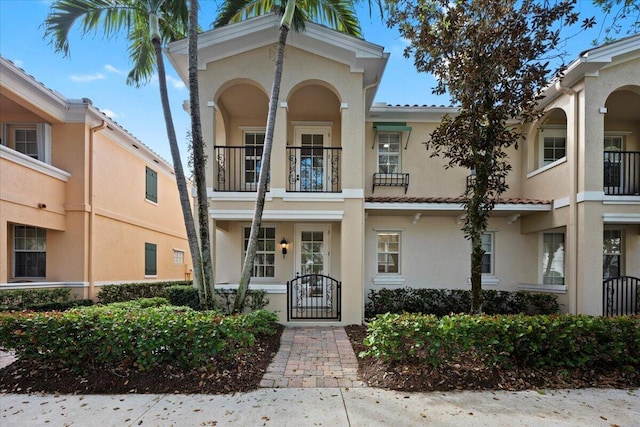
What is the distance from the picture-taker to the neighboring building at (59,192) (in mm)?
8903

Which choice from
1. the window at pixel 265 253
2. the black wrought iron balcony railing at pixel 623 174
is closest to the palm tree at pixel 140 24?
the window at pixel 265 253

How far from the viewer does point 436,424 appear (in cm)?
388

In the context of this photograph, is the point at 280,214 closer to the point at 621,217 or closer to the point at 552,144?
the point at 621,217

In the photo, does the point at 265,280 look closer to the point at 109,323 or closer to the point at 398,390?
the point at 109,323

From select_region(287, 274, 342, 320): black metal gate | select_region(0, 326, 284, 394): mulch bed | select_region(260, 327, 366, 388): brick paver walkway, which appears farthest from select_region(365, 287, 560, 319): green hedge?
select_region(0, 326, 284, 394): mulch bed

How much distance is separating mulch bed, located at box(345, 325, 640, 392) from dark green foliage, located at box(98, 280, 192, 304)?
7445 millimetres

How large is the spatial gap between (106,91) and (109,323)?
9.20 meters

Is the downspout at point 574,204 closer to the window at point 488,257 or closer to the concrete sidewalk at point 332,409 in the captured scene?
the window at point 488,257

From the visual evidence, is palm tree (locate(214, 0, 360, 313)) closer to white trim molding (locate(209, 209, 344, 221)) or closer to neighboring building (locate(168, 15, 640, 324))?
neighboring building (locate(168, 15, 640, 324))

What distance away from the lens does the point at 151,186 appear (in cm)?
1515

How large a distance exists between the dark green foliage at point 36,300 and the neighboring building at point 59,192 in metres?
0.30

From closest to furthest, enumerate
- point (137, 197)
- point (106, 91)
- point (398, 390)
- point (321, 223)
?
point (398, 390) < point (321, 223) < point (106, 91) < point (137, 197)

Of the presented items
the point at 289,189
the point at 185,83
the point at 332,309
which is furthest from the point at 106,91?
the point at 332,309

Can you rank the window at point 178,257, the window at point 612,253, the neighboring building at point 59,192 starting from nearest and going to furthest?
the neighboring building at point 59,192 → the window at point 612,253 → the window at point 178,257
